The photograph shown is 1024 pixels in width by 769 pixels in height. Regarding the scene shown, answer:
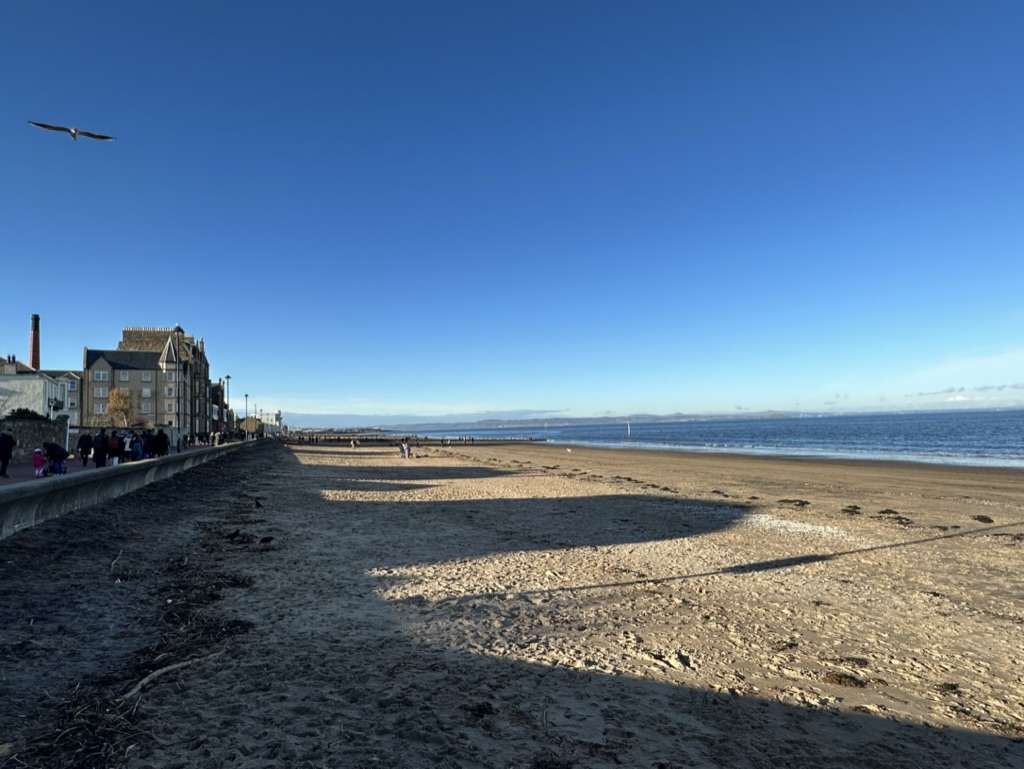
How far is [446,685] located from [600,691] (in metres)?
1.18

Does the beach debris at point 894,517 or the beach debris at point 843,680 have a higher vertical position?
the beach debris at point 843,680

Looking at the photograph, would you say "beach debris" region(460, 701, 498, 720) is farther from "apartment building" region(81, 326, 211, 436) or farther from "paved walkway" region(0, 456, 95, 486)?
"apartment building" region(81, 326, 211, 436)

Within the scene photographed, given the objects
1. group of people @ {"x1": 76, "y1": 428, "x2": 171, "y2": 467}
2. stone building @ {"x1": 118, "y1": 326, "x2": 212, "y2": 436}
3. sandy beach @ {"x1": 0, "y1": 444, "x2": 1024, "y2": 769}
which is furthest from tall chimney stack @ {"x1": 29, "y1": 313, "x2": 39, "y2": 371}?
sandy beach @ {"x1": 0, "y1": 444, "x2": 1024, "y2": 769}

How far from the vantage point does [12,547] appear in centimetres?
852

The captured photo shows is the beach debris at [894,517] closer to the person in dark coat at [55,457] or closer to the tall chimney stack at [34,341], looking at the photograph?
the person in dark coat at [55,457]

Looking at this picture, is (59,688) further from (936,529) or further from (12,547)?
(936,529)

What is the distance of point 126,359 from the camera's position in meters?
83.1

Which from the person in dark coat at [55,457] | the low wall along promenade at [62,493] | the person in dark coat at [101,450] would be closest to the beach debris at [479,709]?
the low wall along promenade at [62,493]

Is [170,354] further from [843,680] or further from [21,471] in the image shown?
[843,680]

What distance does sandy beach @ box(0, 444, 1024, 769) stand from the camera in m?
4.00

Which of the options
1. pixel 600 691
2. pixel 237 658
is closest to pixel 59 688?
pixel 237 658

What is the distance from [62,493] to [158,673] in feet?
27.3

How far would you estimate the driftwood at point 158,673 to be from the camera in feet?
14.6

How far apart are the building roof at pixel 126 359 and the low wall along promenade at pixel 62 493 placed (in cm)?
7346
